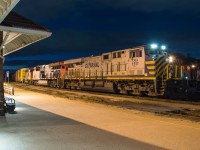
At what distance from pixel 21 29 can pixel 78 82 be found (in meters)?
26.1

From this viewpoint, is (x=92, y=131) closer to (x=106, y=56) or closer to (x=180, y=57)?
(x=180, y=57)

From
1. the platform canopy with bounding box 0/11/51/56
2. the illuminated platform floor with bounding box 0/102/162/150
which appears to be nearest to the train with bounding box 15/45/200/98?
the illuminated platform floor with bounding box 0/102/162/150

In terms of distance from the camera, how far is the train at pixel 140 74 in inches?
846

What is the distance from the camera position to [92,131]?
9047mm

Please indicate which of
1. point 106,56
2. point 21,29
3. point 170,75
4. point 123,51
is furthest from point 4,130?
point 106,56

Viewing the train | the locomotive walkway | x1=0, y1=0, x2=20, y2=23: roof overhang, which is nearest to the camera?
x1=0, y1=0, x2=20, y2=23: roof overhang

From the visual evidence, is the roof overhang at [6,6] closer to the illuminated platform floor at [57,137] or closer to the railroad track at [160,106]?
the illuminated platform floor at [57,137]

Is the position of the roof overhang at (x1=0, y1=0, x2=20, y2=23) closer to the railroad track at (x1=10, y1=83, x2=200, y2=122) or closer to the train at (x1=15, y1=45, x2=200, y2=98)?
the railroad track at (x1=10, y1=83, x2=200, y2=122)

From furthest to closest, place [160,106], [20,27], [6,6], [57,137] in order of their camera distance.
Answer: [160,106]
[20,27]
[57,137]
[6,6]


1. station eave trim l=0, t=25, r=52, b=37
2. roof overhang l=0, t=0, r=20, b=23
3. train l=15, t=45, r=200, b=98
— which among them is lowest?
train l=15, t=45, r=200, b=98

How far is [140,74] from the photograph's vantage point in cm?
2328

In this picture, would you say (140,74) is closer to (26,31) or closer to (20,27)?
(26,31)

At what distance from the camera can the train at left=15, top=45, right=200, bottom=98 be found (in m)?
21.5

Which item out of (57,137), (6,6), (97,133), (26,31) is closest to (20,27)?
(26,31)
